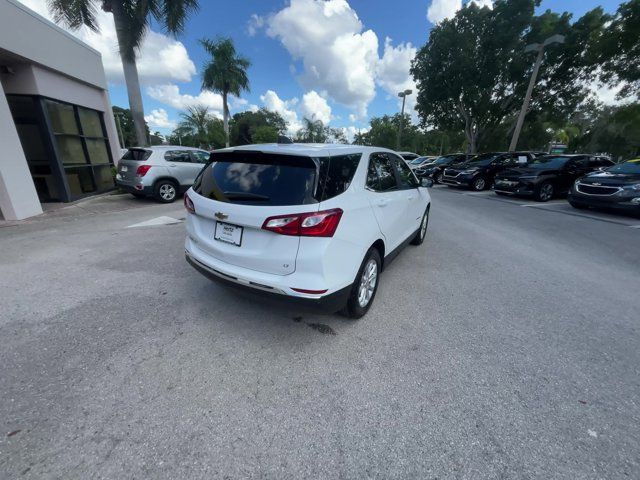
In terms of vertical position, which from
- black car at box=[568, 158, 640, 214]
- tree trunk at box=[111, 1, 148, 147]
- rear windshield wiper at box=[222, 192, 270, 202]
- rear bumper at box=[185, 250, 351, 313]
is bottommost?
rear bumper at box=[185, 250, 351, 313]

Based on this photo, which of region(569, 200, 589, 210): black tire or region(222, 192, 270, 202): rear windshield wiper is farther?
region(569, 200, 589, 210): black tire

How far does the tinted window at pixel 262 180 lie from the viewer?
2.21 meters

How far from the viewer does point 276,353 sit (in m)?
2.41

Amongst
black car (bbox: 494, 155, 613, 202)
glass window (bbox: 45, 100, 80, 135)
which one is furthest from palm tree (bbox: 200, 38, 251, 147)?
black car (bbox: 494, 155, 613, 202)

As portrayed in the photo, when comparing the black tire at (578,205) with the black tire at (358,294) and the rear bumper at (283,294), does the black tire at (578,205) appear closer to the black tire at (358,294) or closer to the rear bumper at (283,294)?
the black tire at (358,294)

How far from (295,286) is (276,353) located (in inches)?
26.2

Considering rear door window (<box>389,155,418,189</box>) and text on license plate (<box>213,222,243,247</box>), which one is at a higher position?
rear door window (<box>389,155,418,189</box>)

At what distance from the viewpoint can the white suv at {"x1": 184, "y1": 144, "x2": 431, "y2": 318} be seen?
218cm

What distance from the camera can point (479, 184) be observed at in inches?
530

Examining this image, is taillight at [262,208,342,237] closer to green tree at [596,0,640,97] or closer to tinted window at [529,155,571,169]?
tinted window at [529,155,571,169]

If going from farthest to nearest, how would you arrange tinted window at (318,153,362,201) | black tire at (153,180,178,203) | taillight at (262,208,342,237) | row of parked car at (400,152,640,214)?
black tire at (153,180,178,203) → row of parked car at (400,152,640,214) → tinted window at (318,153,362,201) → taillight at (262,208,342,237)

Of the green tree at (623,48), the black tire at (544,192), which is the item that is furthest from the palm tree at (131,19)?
the green tree at (623,48)

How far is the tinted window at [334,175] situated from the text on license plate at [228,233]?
2.55 feet

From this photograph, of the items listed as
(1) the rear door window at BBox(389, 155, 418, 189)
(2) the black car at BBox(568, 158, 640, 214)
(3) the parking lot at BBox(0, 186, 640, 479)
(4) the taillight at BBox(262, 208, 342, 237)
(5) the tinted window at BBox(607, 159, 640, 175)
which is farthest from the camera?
(5) the tinted window at BBox(607, 159, 640, 175)
